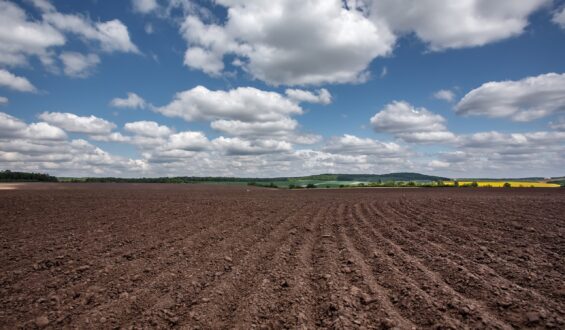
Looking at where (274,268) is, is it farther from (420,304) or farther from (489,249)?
(489,249)

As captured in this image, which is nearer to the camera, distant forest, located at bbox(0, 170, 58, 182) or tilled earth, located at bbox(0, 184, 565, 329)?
tilled earth, located at bbox(0, 184, 565, 329)

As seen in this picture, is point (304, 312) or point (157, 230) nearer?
point (304, 312)

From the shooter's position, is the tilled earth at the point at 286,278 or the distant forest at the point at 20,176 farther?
the distant forest at the point at 20,176

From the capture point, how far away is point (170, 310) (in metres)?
5.23

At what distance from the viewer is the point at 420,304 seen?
5.10 meters

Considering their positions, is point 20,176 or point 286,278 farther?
point 20,176

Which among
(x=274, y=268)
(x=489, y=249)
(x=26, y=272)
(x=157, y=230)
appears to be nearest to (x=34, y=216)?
(x=157, y=230)

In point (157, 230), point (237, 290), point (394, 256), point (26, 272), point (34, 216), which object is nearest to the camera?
point (237, 290)

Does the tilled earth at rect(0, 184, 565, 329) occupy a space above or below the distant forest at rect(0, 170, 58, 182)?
below

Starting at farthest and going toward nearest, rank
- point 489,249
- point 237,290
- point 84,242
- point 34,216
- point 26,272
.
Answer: point 34,216
point 84,242
point 489,249
point 26,272
point 237,290

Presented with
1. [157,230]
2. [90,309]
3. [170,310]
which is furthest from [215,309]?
[157,230]

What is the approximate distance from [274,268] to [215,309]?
7.68 feet

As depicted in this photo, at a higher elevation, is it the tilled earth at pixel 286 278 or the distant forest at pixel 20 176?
the distant forest at pixel 20 176

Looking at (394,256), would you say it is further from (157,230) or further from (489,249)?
(157,230)
